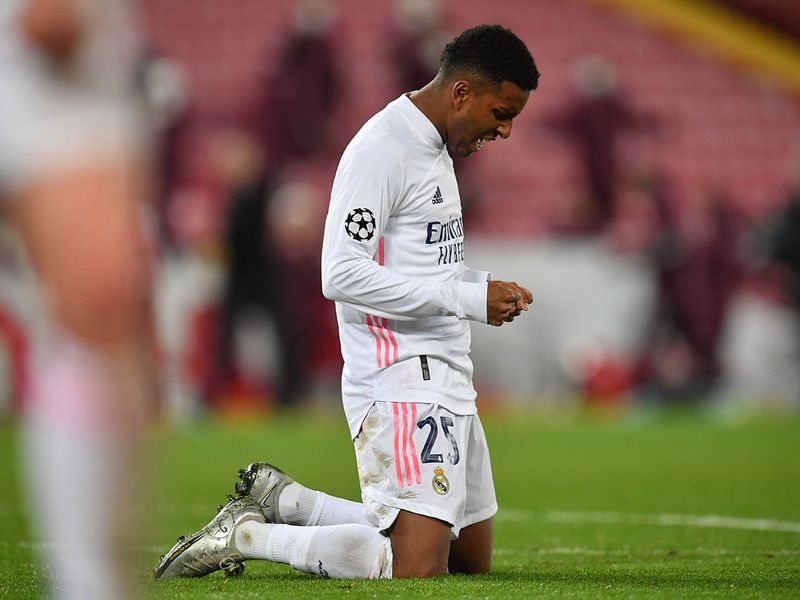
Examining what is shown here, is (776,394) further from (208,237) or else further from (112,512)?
(112,512)

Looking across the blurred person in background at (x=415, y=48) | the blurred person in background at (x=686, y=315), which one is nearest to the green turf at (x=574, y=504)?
the blurred person in background at (x=686, y=315)

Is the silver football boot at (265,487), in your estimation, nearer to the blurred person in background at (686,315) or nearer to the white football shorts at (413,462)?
the white football shorts at (413,462)

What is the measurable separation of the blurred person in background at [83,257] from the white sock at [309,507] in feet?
8.79

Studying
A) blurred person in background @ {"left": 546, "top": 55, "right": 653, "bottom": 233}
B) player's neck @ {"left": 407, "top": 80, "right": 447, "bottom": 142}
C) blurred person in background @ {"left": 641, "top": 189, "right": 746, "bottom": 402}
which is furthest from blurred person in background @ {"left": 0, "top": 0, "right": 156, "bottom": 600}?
blurred person in background @ {"left": 546, "top": 55, "right": 653, "bottom": 233}

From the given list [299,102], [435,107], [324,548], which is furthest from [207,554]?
[299,102]

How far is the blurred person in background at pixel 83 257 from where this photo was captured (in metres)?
1.90

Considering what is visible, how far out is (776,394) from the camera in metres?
14.4

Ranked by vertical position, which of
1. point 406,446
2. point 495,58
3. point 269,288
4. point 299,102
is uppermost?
point 299,102

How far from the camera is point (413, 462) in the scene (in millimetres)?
4289

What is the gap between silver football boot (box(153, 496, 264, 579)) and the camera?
4.40 metres

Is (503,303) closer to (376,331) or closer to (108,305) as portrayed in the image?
(376,331)

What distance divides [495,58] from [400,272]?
701 mm

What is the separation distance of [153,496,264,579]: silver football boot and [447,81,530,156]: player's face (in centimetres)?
135

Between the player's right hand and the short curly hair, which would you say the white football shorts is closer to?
the player's right hand
